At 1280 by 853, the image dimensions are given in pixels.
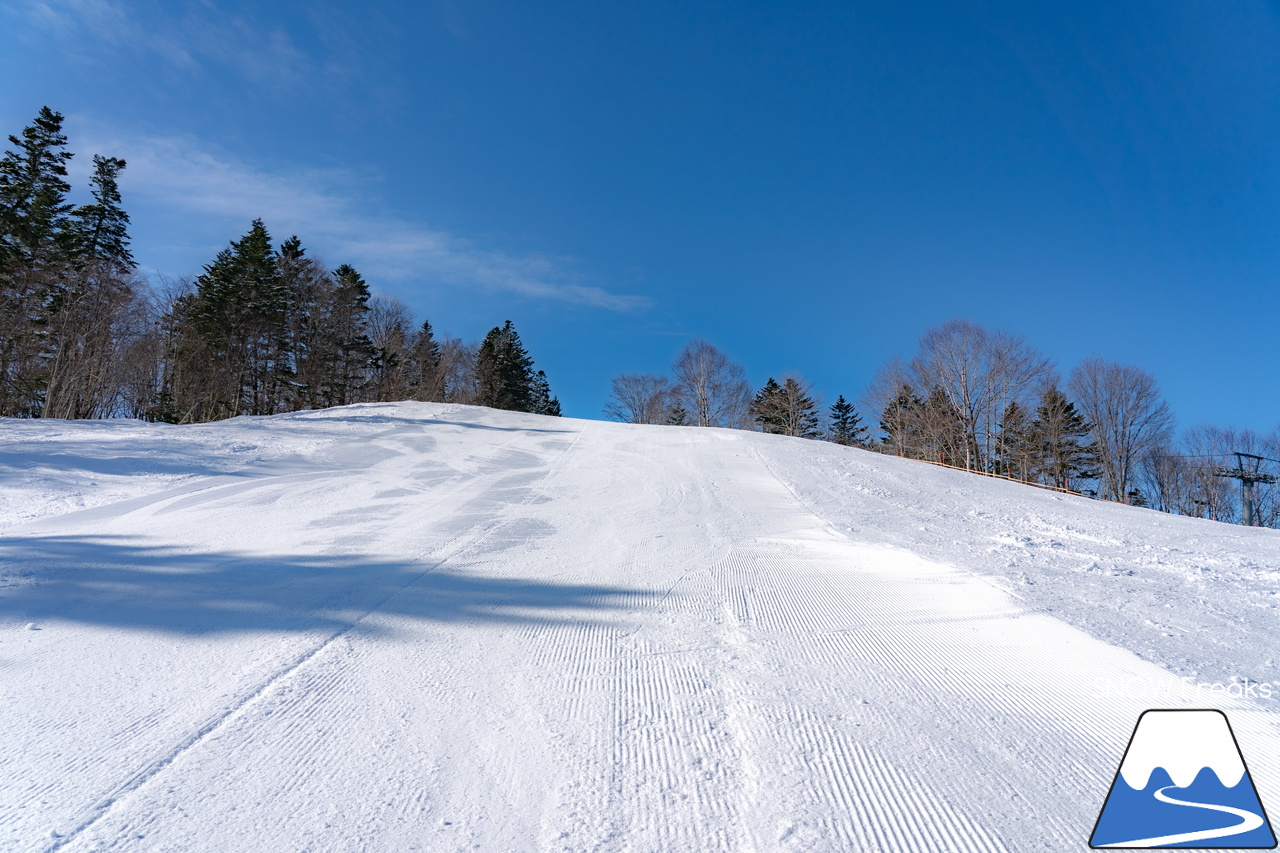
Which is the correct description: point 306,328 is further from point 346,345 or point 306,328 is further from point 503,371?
point 503,371

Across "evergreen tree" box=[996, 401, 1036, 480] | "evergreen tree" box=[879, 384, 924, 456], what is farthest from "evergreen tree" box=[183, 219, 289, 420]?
"evergreen tree" box=[996, 401, 1036, 480]

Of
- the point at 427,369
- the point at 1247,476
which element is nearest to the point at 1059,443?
the point at 1247,476

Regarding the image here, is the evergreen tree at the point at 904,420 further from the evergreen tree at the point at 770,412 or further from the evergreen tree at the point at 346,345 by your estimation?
the evergreen tree at the point at 346,345

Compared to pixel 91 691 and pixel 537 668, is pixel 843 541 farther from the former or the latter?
pixel 91 691

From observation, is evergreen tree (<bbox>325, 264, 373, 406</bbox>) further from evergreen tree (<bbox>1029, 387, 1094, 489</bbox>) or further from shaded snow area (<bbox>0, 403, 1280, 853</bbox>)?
evergreen tree (<bbox>1029, 387, 1094, 489</bbox>)

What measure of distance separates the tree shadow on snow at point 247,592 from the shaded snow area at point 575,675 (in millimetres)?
28

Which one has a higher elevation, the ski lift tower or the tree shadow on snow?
the ski lift tower

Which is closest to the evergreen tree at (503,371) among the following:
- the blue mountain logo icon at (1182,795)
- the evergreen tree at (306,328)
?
the evergreen tree at (306,328)

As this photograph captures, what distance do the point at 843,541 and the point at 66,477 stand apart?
9306 mm

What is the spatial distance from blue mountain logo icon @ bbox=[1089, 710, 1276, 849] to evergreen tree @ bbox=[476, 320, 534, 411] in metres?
38.1

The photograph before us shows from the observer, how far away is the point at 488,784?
1835mm

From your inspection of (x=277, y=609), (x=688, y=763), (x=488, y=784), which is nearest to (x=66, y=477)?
(x=277, y=609)

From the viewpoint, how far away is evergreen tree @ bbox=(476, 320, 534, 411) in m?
38.9

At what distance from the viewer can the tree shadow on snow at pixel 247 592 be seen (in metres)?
3.17
